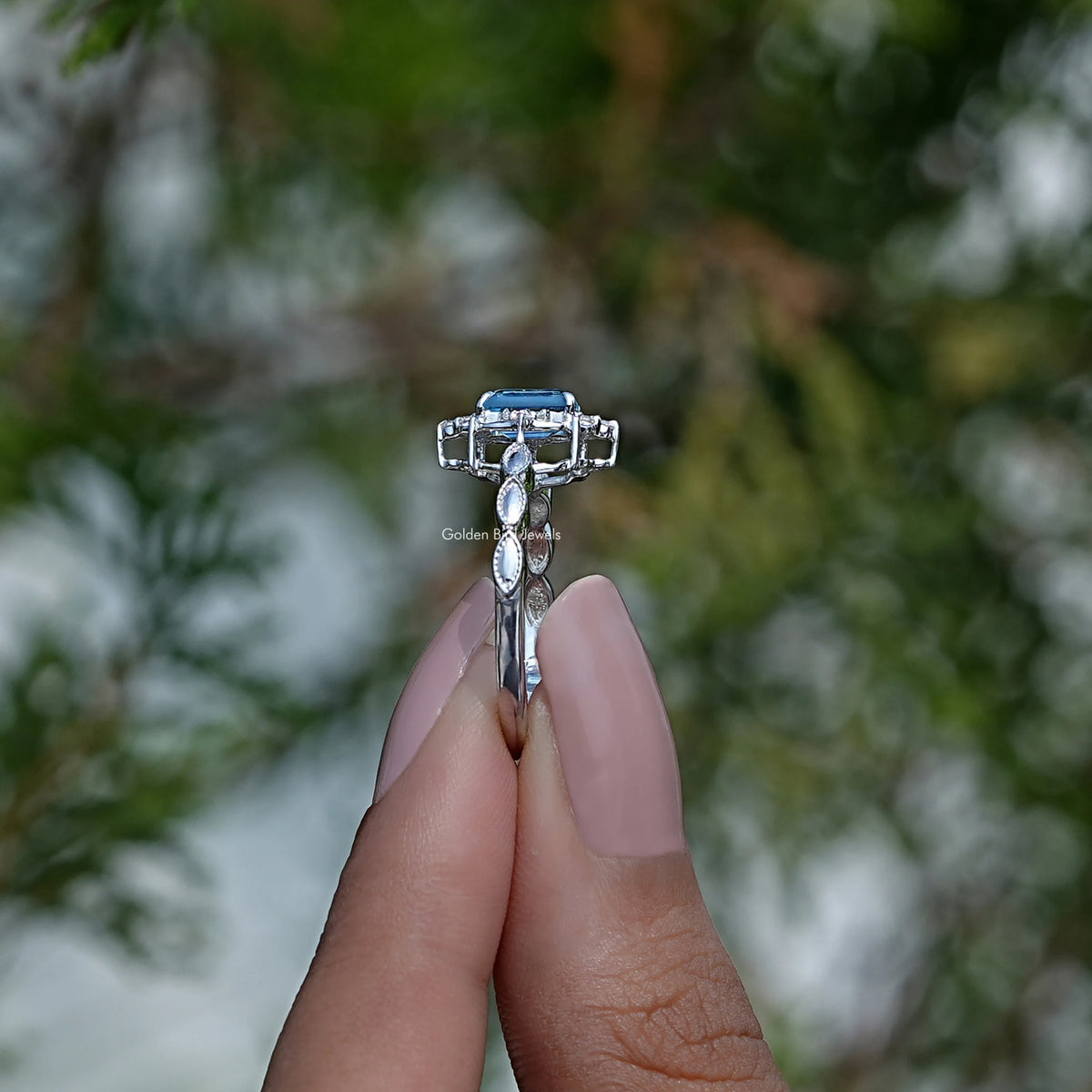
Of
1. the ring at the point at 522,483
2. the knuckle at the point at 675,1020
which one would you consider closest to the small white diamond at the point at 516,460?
the ring at the point at 522,483

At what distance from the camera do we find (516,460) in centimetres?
45

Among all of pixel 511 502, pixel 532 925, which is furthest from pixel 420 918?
pixel 511 502

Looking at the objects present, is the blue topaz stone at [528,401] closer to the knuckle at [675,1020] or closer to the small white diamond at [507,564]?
the small white diamond at [507,564]

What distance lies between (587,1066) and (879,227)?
57cm

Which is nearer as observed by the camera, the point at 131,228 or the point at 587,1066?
the point at 587,1066

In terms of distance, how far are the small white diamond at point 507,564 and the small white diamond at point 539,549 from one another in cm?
5

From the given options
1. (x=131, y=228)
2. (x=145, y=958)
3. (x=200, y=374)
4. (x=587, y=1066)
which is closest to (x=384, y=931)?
(x=587, y=1066)

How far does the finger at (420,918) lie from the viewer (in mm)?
383

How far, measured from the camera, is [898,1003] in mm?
787

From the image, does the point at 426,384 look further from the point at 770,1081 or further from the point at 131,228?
the point at 770,1081

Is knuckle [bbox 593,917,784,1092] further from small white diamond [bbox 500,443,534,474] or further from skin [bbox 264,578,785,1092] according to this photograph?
small white diamond [bbox 500,443,534,474]

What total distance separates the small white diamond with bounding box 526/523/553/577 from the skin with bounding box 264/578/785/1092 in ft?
0.14

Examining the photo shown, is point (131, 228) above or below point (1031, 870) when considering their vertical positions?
above

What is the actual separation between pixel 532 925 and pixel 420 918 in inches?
1.6
